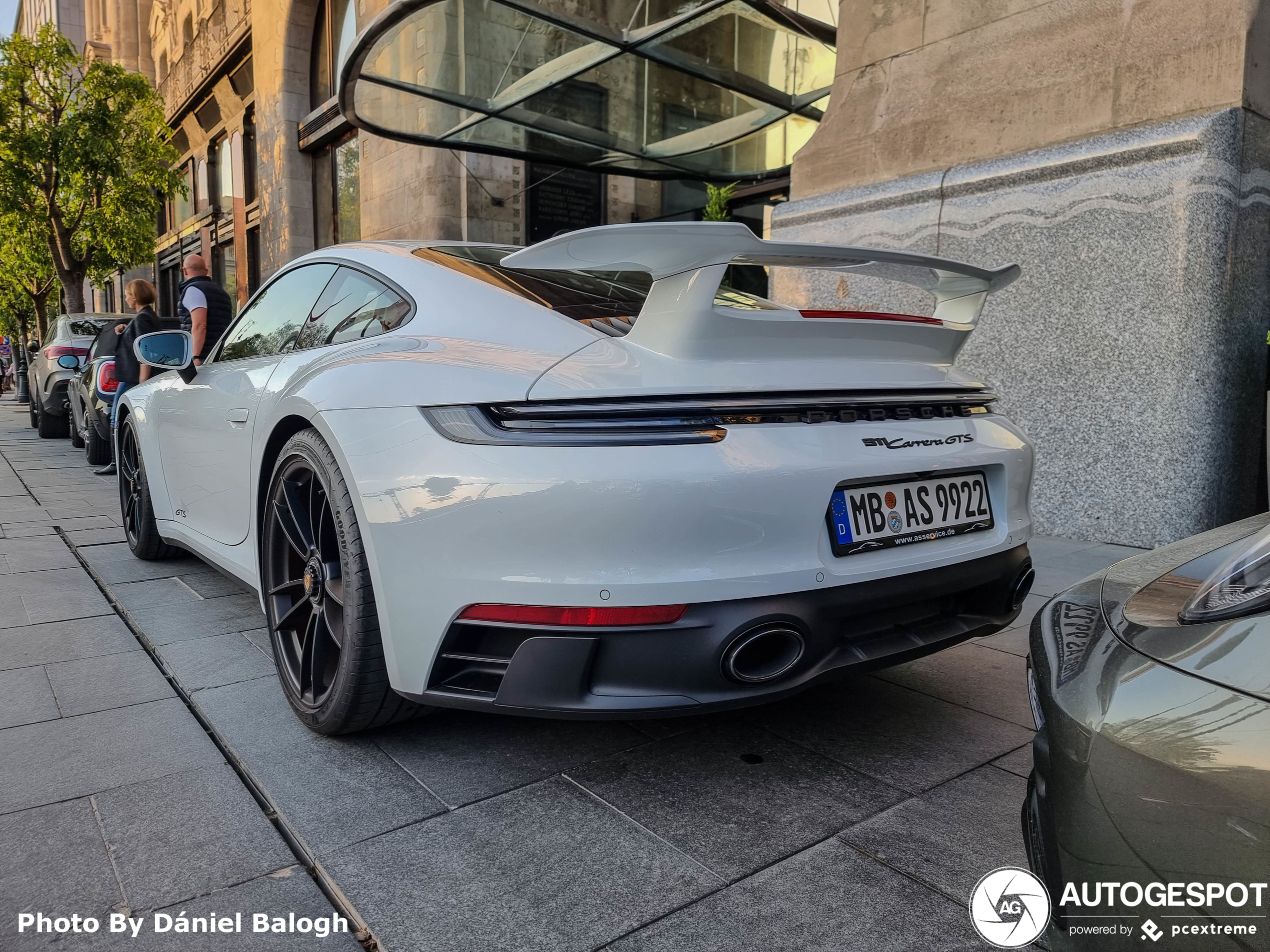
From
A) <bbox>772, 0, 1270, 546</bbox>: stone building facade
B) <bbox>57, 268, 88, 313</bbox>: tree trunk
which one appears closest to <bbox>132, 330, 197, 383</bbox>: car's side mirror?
<bbox>772, 0, 1270, 546</bbox>: stone building facade

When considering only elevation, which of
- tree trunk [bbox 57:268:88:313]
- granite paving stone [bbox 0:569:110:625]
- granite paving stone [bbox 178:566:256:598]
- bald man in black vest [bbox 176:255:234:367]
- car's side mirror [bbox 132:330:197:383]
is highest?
tree trunk [bbox 57:268:88:313]

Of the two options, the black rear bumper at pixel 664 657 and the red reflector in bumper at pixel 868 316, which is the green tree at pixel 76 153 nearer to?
the black rear bumper at pixel 664 657

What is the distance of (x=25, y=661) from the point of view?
10.5ft

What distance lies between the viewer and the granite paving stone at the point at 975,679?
2781 mm

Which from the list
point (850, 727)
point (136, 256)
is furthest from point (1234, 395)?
point (136, 256)

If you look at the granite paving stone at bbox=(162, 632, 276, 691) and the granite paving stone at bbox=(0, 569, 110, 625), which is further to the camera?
the granite paving stone at bbox=(0, 569, 110, 625)

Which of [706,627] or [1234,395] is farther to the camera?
[1234,395]

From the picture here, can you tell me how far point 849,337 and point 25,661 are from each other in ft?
9.67

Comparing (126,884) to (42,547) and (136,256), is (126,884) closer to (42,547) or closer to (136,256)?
(42,547)

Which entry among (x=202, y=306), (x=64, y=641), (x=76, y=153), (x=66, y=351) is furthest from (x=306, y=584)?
(x=76, y=153)

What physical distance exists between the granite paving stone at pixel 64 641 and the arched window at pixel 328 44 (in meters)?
15.3

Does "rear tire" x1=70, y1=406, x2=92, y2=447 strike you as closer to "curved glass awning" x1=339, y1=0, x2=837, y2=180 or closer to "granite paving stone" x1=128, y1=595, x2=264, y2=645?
"curved glass awning" x1=339, y1=0, x2=837, y2=180

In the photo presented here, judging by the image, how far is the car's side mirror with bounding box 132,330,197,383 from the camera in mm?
3816

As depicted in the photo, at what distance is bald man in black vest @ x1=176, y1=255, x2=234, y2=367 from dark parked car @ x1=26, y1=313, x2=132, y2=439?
4.63 m
